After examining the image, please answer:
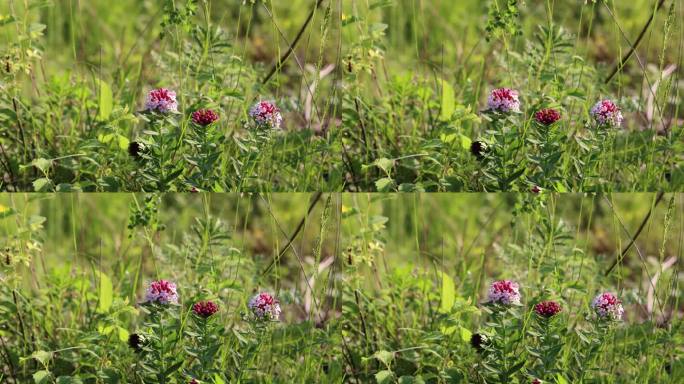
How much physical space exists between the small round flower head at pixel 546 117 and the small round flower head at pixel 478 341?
0.54 metres

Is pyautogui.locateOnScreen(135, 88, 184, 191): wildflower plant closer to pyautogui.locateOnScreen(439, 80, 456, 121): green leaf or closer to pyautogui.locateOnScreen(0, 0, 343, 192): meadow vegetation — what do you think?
pyautogui.locateOnScreen(0, 0, 343, 192): meadow vegetation

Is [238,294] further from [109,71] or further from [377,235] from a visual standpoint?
[109,71]

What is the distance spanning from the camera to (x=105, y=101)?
2627 mm

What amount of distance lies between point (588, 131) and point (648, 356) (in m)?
0.58

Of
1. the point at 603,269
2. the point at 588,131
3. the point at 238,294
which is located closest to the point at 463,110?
the point at 588,131

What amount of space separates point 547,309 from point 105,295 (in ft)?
3.49

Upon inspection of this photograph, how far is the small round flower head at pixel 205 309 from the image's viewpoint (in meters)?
2.62

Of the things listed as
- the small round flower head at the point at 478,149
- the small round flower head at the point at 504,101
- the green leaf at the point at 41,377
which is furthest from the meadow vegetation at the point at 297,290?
the small round flower head at the point at 504,101

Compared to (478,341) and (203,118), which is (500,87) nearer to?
(478,341)

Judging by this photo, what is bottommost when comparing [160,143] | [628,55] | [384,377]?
[384,377]

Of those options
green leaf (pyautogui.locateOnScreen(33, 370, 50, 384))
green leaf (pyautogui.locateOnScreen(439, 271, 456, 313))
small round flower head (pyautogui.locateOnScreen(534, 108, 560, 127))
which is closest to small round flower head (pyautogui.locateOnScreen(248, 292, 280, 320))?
green leaf (pyautogui.locateOnScreen(439, 271, 456, 313))

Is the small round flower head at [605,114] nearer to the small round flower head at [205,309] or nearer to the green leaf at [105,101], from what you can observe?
the small round flower head at [205,309]

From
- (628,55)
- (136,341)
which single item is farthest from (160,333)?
(628,55)

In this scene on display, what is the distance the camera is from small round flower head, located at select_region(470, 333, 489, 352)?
8.71ft
